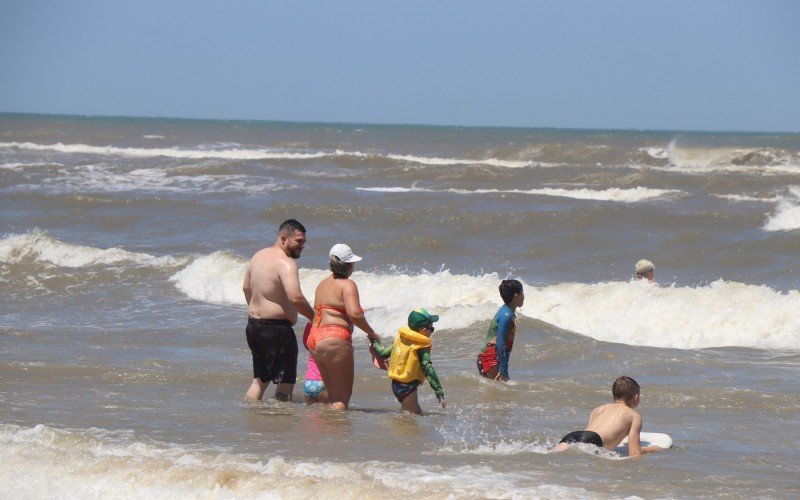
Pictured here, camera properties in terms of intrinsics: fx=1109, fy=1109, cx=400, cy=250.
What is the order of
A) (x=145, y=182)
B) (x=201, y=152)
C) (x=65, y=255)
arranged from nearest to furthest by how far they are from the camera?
(x=65, y=255)
(x=145, y=182)
(x=201, y=152)

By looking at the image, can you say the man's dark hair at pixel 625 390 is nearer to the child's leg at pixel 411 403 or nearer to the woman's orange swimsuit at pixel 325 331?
the child's leg at pixel 411 403

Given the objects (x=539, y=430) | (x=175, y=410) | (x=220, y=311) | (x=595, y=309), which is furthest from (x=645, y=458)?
(x=220, y=311)

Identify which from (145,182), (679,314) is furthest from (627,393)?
(145,182)

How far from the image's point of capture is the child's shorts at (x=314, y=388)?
7711 mm

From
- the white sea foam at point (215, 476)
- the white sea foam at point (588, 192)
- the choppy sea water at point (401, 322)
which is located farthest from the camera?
the white sea foam at point (588, 192)

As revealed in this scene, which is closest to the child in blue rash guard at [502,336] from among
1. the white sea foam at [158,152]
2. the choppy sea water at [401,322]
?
the choppy sea water at [401,322]

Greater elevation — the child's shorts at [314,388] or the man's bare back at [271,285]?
the man's bare back at [271,285]

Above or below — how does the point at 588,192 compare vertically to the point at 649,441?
above

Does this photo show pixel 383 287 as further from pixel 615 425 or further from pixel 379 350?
pixel 615 425

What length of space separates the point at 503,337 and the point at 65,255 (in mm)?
11135

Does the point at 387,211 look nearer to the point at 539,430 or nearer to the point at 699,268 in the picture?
the point at 699,268

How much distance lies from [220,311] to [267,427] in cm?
682

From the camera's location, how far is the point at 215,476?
5836 mm

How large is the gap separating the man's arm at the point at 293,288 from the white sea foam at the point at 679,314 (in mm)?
6490
